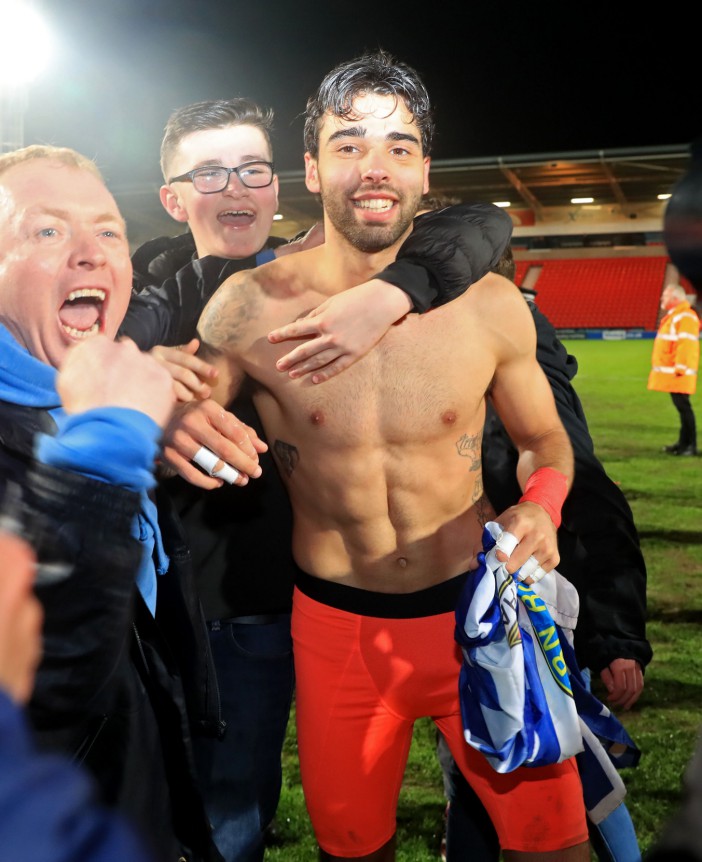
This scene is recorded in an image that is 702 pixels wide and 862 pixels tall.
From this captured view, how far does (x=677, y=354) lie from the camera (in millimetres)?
8344

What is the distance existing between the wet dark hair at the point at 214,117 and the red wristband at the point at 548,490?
3.00 ft

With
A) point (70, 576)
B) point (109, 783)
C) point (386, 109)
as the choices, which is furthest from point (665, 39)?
point (109, 783)

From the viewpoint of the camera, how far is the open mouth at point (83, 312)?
1409mm

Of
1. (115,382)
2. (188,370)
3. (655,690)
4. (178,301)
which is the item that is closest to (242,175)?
(178,301)

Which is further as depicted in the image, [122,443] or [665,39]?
[665,39]

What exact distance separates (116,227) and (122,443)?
67cm

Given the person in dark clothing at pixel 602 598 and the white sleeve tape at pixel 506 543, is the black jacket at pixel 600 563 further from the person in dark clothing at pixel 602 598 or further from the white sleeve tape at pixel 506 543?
the white sleeve tape at pixel 506 543

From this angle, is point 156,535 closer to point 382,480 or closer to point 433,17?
point 382,480

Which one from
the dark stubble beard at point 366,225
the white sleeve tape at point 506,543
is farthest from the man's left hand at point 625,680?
the dark stubble beard at point 366,225

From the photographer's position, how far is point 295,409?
1716 mm

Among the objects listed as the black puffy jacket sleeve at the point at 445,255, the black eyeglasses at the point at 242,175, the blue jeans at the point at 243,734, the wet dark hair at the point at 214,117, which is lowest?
the blue jeans at the point at 243,734

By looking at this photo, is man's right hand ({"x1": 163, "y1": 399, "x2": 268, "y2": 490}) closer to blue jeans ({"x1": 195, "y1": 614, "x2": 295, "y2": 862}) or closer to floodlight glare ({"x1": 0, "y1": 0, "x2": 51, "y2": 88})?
blue jeans ({"x1": 195, "y1": 614, "x2": 295, "y2": 862})

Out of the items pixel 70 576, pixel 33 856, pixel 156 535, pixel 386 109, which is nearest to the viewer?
pixel 33 856

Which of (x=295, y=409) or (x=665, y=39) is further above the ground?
(x=665, y=39)
